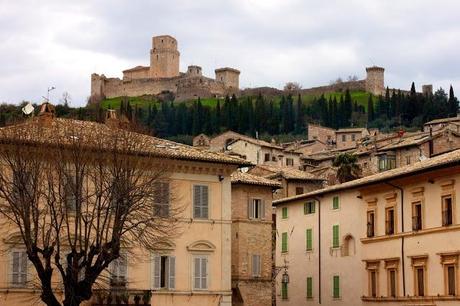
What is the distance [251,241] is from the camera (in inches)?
1924

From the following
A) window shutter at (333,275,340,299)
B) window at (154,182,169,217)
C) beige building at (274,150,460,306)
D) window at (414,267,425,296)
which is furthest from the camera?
window shutter at (333,275,340,299)

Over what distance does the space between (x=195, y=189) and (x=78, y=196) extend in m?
8.06

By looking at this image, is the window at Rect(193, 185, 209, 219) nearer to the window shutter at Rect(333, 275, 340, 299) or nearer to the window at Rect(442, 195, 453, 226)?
the window at Rect(442, 195, 453, 226)

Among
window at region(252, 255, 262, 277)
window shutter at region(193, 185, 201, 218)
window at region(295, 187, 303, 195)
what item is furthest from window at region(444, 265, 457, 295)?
window at region(295, 187, 303, 195)

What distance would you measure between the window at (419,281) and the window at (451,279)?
197 centimetres

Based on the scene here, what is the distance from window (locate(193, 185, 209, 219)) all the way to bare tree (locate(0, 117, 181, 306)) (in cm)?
293

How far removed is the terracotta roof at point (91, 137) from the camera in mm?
37188

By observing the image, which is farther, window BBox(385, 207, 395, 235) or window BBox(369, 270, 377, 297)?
window BBox(369, 270, 377, 297)

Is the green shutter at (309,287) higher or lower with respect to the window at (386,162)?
lower

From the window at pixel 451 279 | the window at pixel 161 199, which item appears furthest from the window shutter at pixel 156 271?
the window at pixel 451 279

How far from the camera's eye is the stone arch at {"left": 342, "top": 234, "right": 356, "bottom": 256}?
173 feet

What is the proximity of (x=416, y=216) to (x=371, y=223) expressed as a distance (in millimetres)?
4639

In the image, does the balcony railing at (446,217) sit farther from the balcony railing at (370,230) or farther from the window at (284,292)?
the window at (284,292)

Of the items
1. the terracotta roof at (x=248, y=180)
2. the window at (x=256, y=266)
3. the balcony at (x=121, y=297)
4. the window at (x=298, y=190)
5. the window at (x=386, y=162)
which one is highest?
the window at (x=386, y=162)
